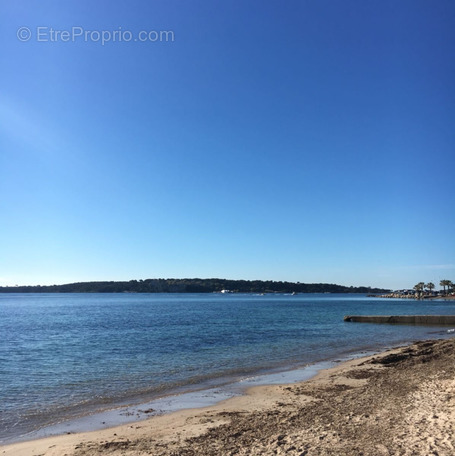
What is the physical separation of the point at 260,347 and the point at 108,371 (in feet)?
39.0

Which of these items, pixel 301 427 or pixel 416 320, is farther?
pixel 416 320

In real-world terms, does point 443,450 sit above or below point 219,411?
above

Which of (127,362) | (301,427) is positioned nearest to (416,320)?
(127,362)

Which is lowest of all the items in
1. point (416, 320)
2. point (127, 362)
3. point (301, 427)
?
point (416, 320)

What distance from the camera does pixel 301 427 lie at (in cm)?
970

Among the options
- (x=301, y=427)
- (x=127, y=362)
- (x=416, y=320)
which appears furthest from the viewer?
(x=416, y=320)

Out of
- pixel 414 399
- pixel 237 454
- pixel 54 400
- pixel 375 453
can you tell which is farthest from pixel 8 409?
pixel 414 399

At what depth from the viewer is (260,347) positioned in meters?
28.8

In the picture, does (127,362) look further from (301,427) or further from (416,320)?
(416,320)

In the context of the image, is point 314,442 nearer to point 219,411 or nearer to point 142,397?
point 219,411

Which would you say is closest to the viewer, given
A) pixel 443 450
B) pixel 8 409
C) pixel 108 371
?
pixel 443 450

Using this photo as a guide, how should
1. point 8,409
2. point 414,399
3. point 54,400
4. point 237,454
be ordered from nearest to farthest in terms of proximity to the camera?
point 237,454, point 414,399, point 8,409, point 54,400

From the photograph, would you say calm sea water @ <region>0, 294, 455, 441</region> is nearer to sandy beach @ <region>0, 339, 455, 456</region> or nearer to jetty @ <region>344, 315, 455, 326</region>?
sandy beach @ <region>0, 339, 455, 456</region>

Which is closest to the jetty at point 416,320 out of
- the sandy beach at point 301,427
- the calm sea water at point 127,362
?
the calm sea water at point 127,362
